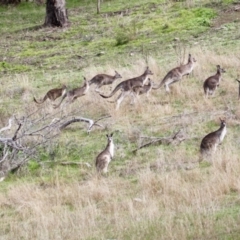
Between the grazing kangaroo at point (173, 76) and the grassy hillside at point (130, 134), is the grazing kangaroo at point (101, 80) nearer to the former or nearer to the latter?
the grassy hillside at point (130, 134)

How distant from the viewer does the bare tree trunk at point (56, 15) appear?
2590 cm

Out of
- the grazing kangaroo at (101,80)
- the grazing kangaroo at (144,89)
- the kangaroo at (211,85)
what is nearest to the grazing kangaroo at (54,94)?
the grazing kangaroo at (101,80)

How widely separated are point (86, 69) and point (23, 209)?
9.17m

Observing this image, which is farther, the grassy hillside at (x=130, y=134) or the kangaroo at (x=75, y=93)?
the kangaroo at (x=75, y=93)

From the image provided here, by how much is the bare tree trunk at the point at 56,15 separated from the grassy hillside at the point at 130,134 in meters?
0.85

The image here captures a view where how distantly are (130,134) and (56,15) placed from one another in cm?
1406

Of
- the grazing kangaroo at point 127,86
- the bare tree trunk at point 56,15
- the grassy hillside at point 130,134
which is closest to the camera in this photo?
the grassy hillside at point 130,134

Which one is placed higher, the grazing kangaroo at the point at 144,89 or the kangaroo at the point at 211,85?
the kangaroo at the point at 211,85

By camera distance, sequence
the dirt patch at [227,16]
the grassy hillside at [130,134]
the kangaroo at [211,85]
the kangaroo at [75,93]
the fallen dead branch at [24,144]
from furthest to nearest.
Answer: the dirt patch at [227,16] < the kangaroo at [75,93] < the kangaroo at [211,85] < the fallen dead branch at [24,144] < the grassy hillside at [130,134]

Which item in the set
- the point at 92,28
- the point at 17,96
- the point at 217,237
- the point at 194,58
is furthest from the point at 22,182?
the point at 92,28

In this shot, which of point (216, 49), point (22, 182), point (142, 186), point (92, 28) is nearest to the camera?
point (142, 186)

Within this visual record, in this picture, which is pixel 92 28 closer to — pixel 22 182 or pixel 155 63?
pixel 155 63

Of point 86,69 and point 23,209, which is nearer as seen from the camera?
point 23,209

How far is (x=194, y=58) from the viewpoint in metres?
16.7
